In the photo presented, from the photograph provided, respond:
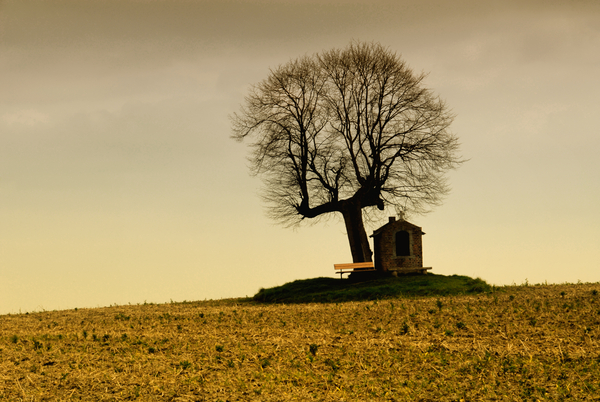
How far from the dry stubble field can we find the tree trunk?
29.1 feet

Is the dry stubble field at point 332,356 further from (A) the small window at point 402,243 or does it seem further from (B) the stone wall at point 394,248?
(A) the small window at point 402,243

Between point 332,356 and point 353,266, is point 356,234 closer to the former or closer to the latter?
point 353,266

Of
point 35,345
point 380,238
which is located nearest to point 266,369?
point 35,345

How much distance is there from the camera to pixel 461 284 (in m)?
19.6

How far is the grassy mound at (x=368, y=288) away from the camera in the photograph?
60.6 feet

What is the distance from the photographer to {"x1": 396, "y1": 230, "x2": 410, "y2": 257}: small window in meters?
23.6

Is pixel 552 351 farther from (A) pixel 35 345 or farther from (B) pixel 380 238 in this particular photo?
(B) pixel 380 238

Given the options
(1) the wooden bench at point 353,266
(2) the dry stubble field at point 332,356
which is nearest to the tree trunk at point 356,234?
(1) the wooden bench at point 353,266

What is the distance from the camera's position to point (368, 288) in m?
19.5

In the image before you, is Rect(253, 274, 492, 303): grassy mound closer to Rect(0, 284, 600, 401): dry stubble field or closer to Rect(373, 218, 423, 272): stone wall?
Rect(373, 218, 423, 272): stone wall

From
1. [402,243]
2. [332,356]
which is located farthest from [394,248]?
[332,356]

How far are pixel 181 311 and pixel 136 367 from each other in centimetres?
844

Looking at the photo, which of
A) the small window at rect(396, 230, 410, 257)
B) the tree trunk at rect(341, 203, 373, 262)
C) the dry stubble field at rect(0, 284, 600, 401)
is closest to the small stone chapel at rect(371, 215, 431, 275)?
the small window at rect(396, 230, 410, 257)

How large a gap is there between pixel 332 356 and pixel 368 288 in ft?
33.1
